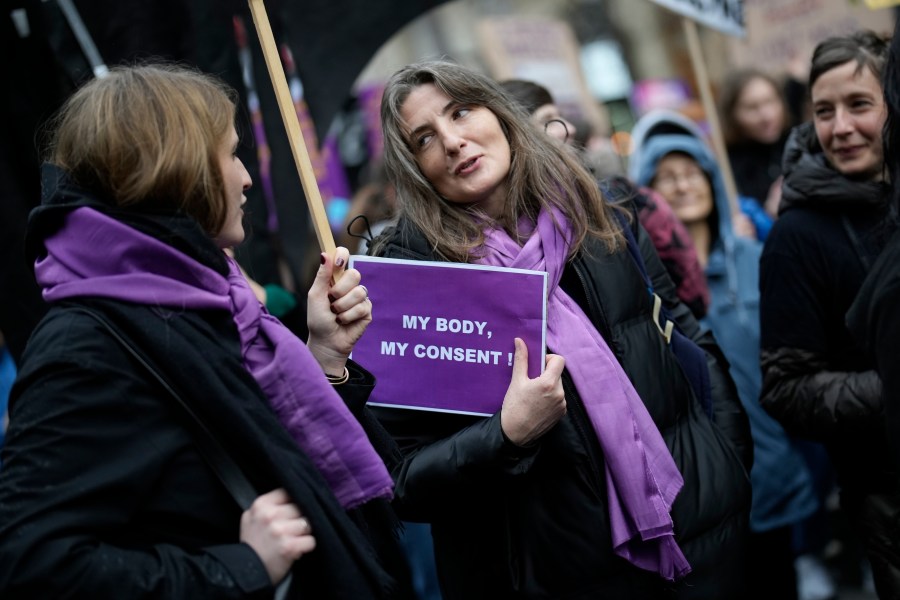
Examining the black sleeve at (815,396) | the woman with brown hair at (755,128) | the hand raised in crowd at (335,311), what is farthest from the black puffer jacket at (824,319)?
the woman with brown hair at (755,128)

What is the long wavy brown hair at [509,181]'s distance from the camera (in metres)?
2.52

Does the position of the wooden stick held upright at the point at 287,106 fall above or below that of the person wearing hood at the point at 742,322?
above

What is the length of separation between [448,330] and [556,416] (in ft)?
1.05

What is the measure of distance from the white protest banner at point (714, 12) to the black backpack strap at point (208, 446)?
3028 mm

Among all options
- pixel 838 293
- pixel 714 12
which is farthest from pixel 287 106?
pixel 714 12

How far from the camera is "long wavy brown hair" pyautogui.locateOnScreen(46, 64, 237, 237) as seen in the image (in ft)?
5.57

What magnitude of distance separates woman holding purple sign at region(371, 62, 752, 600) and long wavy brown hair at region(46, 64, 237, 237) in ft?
2.63

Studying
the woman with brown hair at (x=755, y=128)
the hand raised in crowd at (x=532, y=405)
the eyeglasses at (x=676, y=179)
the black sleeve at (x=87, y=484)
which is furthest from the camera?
the woman with brown hair at (x=755, y=128)

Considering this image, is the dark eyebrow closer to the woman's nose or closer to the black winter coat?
the black winter coat

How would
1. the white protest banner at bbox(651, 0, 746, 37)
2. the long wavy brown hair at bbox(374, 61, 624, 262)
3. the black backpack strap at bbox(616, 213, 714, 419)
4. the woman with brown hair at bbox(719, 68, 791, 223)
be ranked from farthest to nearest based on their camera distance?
the woman with brown hair at bbox(719, 68, 791, 223) → the white protest banner at bbox(651, 0, 746, 37) → the black backpack strap at bbox(616, 213, 714, 419) → the long wavy brown hair at bbox(374, 61, 624, 262)

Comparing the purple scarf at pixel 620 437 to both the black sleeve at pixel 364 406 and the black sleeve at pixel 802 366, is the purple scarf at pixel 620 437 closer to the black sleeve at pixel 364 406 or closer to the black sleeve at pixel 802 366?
the black sleeve at pixel 364 406

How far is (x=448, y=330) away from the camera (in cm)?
237

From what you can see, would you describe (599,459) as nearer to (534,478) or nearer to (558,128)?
(534,478)

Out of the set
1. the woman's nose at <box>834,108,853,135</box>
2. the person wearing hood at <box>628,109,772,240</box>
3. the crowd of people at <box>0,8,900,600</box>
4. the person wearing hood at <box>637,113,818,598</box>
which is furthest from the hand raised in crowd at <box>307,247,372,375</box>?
the person wearing hood at <box>628,109,772,240</box>
